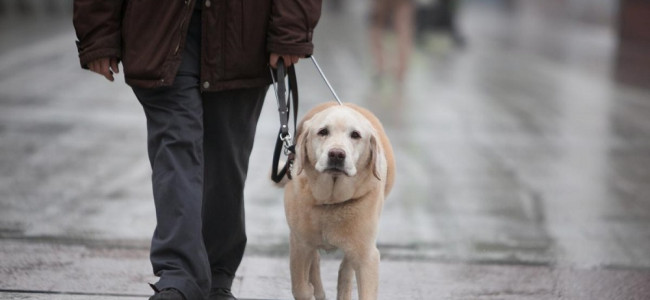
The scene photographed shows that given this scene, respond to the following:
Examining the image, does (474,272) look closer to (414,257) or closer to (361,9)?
(414,257)

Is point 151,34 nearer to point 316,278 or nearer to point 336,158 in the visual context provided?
point 336,158

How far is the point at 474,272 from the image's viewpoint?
221 inches

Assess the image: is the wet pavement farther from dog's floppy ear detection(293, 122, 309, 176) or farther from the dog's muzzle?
the dog's muzzle

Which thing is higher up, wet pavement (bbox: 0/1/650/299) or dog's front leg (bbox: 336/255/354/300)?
dog's front leg (bbox: 336/255/354/300)

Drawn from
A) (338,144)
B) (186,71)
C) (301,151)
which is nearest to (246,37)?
(186,71)

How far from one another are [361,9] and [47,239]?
115ft

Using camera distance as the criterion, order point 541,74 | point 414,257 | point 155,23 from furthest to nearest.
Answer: point 541,74 < point 414,257 < point 155,23

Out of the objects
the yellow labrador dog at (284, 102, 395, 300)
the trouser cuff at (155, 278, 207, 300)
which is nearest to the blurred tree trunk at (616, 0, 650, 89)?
the yellow labrador dog at (284, 102, 395, 300)

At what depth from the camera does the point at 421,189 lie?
7.76 meters

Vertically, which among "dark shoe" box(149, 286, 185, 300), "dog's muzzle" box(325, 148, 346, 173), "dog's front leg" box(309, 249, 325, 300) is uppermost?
"dog's muzzle" box(325, 148, 346, 173)

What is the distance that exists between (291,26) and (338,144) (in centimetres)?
57

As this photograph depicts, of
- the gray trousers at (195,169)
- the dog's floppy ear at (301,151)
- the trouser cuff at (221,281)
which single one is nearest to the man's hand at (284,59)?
the gray trousers at (195,169)

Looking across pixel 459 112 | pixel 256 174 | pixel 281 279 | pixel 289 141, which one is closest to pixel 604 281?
pixel 281 279

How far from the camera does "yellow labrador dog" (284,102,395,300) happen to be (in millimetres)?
4203
